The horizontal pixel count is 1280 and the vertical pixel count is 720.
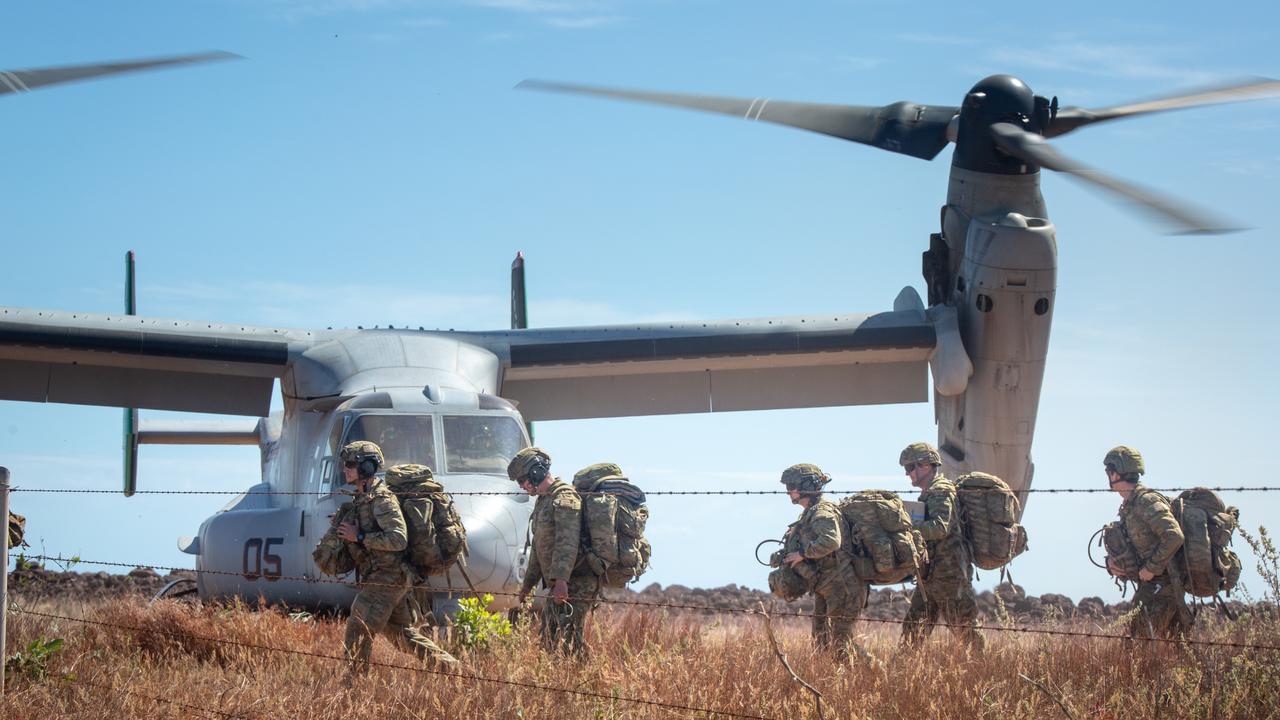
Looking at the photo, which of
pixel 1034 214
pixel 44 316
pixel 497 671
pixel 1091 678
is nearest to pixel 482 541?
pixel 497 671

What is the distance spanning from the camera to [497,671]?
7.43 m

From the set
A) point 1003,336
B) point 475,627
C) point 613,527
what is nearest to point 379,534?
point 475,627

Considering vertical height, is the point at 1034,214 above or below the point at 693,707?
Answer: above

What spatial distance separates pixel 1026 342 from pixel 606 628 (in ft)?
20.7

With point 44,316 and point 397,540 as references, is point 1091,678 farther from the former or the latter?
point 44,316

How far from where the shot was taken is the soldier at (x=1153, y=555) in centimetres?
870

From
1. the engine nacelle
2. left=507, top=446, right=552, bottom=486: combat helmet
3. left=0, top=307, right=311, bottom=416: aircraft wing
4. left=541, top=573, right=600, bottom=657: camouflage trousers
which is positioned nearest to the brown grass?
left=541, top=573, right=600, bottom=657: camouflage trousers

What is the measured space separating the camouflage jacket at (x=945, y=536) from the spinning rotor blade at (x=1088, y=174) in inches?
91.6

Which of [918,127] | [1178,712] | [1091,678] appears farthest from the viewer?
[918,127]

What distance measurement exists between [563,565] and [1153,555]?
385 cm

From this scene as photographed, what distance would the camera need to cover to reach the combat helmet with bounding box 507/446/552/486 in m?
8.80

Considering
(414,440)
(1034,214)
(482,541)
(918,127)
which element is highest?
(918,127)

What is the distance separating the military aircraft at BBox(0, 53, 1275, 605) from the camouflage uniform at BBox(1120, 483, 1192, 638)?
423 centimetres

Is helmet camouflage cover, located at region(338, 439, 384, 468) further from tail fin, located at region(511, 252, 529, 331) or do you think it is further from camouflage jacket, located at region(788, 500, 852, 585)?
tail fin, located at region(511, 252, 529, 331)
